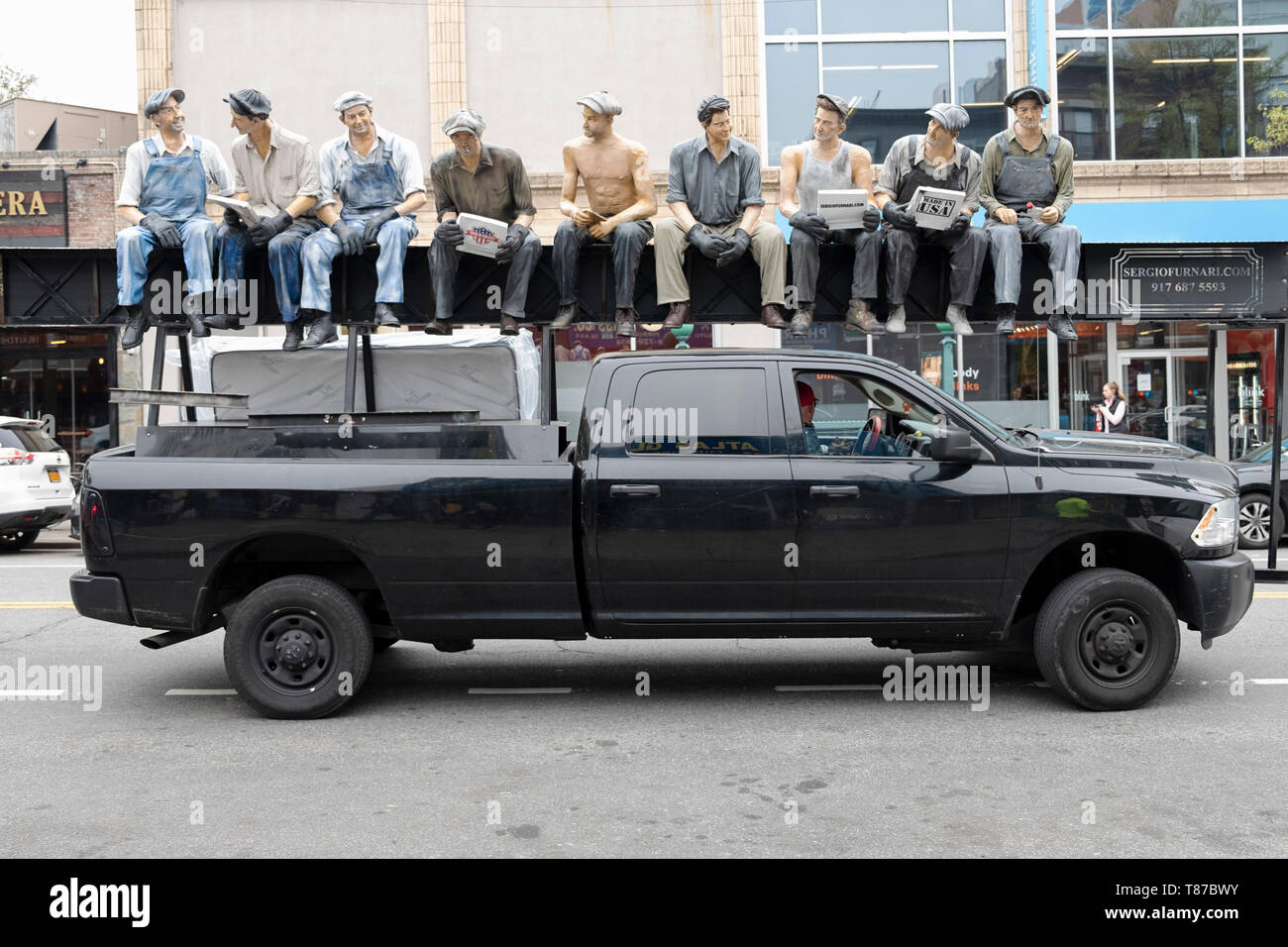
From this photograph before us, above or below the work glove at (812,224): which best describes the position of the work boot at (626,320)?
below

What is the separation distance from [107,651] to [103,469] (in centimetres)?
256

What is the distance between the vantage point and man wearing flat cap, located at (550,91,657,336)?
327 inches

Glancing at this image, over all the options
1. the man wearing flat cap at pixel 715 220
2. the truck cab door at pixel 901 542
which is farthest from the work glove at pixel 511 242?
the truck cab door at pixel 901 542

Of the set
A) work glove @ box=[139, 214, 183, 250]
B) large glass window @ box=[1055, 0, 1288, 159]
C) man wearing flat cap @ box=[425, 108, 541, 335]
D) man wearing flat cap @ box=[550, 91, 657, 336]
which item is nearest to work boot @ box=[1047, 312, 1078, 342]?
man wearing flat cap @ box=[550, 91, 657, 336]

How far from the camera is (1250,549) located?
1429cm

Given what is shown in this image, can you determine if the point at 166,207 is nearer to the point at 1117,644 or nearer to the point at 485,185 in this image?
the point at 485,185

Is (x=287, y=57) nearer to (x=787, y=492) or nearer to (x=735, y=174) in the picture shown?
(x=735, y=174)

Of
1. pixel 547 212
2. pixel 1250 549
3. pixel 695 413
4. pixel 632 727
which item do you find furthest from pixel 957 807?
pixel 547 212

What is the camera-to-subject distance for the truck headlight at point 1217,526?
620 centimetres

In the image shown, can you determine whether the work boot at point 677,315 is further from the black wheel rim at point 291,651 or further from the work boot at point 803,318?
the black wheel rim at point 291,651

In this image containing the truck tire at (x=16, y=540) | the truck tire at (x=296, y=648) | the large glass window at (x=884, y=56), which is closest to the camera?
the truck tire at (x=296, y=648)

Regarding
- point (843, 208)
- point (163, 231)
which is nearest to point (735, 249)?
point (843, 208)

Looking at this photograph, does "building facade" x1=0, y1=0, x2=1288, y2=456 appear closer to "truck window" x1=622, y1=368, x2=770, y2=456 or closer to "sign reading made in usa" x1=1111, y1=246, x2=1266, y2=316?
"sign reading made in usa" x1=1111, y1=246, x2=1266, y2=316

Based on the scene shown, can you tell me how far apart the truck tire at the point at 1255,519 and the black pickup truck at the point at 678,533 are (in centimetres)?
849
